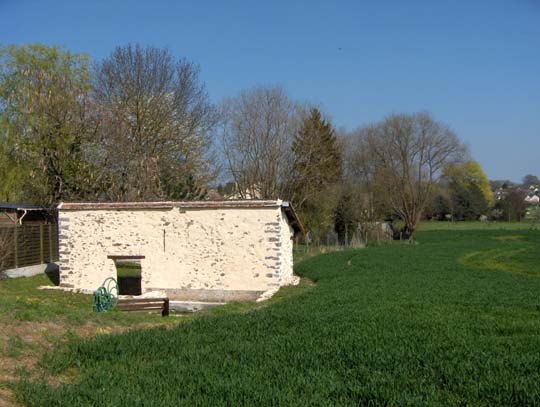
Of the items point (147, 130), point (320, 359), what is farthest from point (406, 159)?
point (320, 359)

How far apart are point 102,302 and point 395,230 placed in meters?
46.1

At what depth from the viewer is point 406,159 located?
57.7 m

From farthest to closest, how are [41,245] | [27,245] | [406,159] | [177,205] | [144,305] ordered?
[406,159]
[41,245]
[27,245]
[177,205]
[144,305]

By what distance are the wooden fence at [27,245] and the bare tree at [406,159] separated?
3591 cm

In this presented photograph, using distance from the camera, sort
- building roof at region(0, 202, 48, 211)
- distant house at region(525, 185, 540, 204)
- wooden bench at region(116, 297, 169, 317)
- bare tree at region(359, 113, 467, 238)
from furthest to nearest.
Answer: distant house at region(525, 185, 540, 204) → bare tree at region(359, 113, 467, 238) → building roof at region(0, 202, 48, 211) → wooden bench at region(116, 297, 169, 317)

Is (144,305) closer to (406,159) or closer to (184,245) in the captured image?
(184,245)

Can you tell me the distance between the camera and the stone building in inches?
786

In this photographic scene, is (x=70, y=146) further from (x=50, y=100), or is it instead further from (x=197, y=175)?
(x=197, y=175)

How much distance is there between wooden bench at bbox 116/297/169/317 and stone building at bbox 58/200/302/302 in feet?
16.0

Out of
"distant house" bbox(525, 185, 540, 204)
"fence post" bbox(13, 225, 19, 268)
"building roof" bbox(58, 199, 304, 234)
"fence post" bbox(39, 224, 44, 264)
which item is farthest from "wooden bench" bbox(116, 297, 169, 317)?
"distant house" bbox(525, 185, 540, 204)

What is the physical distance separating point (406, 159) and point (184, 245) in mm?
41649

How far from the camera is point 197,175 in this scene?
109 ft

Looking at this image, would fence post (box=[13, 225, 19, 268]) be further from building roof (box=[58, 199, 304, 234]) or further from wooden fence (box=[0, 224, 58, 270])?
building roof (box=[58, 199, 304, 234])

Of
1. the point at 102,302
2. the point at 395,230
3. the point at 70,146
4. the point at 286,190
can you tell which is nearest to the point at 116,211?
the point at 102,302
